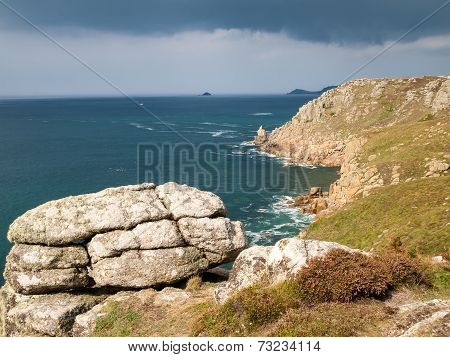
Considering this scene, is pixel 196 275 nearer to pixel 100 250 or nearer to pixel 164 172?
pixel 100 250

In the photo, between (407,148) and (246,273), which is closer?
(246,273)

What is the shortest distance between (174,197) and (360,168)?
60.7m

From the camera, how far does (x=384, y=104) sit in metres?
151

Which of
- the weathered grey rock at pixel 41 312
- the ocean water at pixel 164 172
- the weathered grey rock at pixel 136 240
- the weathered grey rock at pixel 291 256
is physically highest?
the weathered grey rock at pixel 291 256

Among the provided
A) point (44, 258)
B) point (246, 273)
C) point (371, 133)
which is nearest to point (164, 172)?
point (371, 133)

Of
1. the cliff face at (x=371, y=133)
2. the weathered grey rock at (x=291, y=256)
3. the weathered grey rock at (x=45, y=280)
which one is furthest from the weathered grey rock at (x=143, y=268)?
the cliff face at (x=371, y=133)

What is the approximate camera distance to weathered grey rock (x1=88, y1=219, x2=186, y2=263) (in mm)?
26688

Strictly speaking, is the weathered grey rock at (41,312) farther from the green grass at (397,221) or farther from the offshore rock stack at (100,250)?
the green grass at (397,221)

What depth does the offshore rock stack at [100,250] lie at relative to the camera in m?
26.1

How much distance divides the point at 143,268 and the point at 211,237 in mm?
5047

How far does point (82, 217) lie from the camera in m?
27.0

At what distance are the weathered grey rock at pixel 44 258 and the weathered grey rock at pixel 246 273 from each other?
33.9 ft
